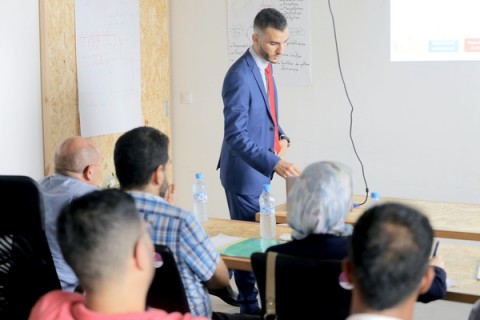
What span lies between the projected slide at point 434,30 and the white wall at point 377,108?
0.06 m

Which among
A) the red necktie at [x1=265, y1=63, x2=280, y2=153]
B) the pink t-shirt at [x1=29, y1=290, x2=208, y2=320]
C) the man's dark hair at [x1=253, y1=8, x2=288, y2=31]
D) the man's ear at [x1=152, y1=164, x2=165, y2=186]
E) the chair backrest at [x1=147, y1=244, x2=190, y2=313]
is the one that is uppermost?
the man's dark hair at [x1=253, y1=8, x2=288, y2=31]

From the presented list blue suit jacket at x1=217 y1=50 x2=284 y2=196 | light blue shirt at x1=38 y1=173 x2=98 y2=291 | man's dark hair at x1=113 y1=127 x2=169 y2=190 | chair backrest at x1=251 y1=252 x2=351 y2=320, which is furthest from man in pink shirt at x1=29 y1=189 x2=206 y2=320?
blue suit jacket at x1=217 y1=50 x2=284 y2=196

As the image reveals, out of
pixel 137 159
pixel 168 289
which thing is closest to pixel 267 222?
pixel 137 159

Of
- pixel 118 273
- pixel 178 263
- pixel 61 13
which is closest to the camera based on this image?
pixel 118 273

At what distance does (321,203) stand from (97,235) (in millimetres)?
800

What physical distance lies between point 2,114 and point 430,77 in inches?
113

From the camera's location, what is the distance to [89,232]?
6.03ft

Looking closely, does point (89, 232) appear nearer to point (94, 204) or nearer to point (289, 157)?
point (94, 204)

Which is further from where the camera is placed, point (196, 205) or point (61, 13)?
point (61, 13)

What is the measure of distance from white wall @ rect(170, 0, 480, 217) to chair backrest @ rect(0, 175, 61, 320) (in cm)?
342

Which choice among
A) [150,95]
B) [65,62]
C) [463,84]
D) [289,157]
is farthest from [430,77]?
[65,62]

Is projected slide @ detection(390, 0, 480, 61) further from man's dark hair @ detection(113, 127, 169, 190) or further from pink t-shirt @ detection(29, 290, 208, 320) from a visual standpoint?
pink t-shirt @ detection(29, 290, 208, 320)

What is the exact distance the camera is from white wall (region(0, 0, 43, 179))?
15.2 ft

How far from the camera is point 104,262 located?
181cm
